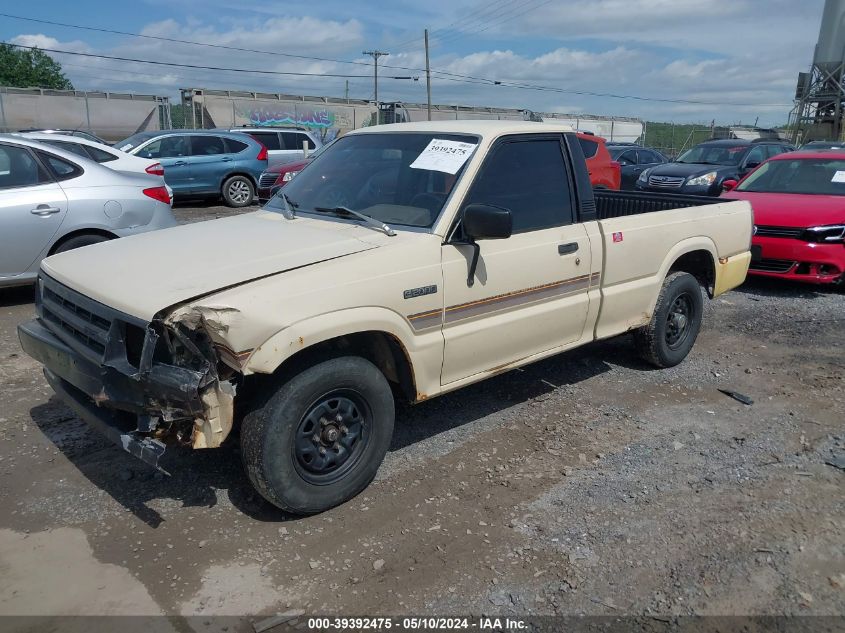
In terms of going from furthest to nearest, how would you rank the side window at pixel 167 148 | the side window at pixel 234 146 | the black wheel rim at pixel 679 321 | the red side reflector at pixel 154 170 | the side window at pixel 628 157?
the side window at pixel 628 157 → the side window at pixel 234 146 → the side window at pixel 167 148 → the red side reflector at pixel 154 170 → the black wheel rim at pixel 679 321

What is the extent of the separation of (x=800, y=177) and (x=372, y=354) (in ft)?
26.2

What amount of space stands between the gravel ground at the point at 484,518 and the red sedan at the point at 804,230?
3.43 m

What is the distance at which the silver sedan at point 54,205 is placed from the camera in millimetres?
6457

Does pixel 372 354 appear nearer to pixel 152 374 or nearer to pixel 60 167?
pixel 152 374

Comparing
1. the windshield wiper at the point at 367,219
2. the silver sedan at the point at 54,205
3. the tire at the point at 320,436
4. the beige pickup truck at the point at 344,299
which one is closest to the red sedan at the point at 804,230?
the beige pickup truck at the point at 344,299

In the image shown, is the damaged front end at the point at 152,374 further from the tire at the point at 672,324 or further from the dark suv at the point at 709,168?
the dark suv at the point at 709,168

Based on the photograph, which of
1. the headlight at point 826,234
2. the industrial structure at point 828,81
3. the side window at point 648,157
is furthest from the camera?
the industrial structure at point 828,81

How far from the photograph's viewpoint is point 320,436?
3.44m

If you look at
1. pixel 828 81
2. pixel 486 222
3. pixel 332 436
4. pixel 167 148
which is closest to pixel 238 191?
pixel 167 148

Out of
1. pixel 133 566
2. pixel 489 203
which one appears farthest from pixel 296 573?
pixel 489 203

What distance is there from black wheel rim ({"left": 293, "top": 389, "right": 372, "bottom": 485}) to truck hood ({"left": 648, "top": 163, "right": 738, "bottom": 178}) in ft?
42.1

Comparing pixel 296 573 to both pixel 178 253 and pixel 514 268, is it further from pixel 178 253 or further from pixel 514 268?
pixel 514 268

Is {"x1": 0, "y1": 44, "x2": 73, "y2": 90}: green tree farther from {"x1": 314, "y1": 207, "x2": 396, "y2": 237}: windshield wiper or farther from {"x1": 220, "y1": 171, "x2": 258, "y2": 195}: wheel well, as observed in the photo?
{"x1": 314, "y1": 207, "x2": 396, "y2": 237}: windshield wiper

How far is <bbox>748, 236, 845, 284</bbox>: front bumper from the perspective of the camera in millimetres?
7852
